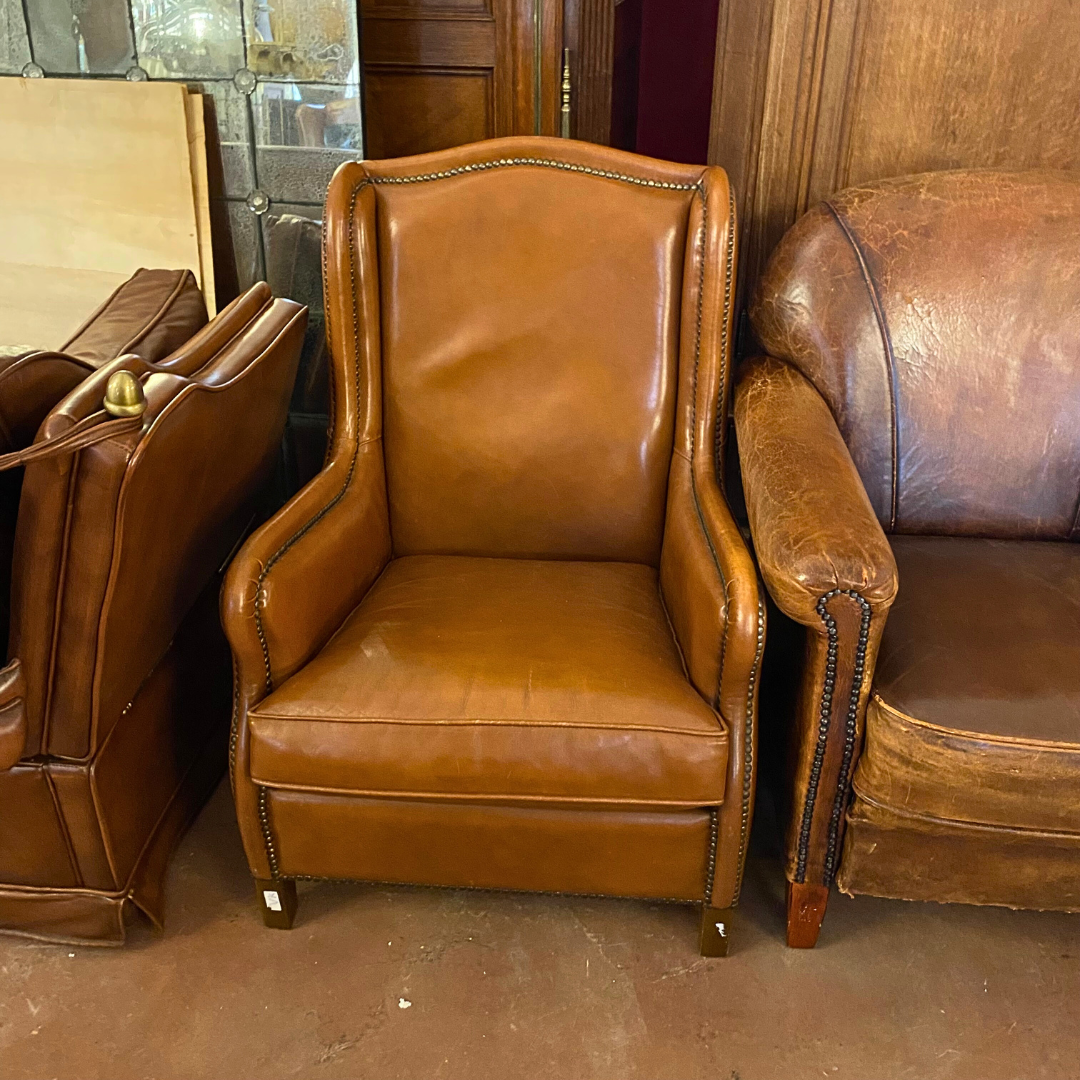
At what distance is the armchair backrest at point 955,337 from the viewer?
1.65 m

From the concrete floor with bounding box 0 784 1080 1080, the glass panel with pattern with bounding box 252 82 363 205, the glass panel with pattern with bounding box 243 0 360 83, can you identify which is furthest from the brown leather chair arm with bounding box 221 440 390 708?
the glass panel with pattern with bounding box 243 0 360 83

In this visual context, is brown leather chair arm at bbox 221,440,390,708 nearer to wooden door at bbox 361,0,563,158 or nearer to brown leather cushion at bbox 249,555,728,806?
brown leather cushion at bbox 249,555,728,806

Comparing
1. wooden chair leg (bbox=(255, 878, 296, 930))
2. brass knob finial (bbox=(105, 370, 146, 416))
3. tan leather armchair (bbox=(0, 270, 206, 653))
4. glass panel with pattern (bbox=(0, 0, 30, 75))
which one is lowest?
wooden chair leg (bbox=(255, 878, 296, 930))

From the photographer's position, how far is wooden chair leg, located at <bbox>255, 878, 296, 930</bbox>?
1409 mm

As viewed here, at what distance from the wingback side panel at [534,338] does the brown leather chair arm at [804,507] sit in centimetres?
19

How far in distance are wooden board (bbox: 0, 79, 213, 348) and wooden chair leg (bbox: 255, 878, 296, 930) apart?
3.75 ft

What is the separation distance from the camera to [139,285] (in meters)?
1.67

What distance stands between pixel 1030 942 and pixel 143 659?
1.34 m

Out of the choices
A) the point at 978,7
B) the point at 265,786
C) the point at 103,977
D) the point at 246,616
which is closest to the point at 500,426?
the point at 246,616

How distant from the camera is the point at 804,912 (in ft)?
4.60

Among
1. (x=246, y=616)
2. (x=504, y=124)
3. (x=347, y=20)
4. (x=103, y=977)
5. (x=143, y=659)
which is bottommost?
(x=103, y=977)

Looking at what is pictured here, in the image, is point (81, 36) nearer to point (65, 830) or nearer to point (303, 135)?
point (303, 135)

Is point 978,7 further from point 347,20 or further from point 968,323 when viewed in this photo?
point 347,20

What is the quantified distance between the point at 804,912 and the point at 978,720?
40 cm
